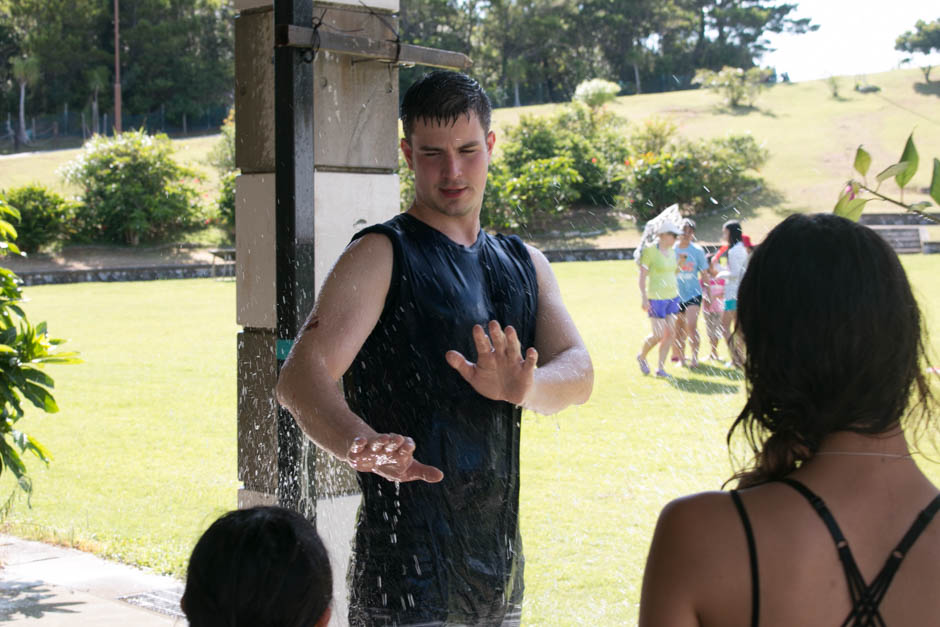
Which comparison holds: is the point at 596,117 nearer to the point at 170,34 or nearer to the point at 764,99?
the point at 764,99

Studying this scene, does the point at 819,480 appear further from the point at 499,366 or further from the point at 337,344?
the point at 337,344

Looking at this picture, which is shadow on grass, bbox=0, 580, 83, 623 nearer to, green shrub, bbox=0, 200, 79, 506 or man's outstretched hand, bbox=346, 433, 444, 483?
green shrub, bbox=0, 200, 79, 506

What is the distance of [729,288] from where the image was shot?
1059 centimetres

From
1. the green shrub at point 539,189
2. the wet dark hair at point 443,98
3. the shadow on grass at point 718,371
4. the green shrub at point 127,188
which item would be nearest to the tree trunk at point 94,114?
the green shrub at point 127,188

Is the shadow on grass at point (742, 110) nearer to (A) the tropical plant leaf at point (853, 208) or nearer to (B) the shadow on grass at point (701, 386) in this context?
(B) the shadow on grass at point (701, 386)

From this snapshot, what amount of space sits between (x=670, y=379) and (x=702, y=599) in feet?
31.5

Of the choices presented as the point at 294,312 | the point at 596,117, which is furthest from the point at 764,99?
the point at 294,312

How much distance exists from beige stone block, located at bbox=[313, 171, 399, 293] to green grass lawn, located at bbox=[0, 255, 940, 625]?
1.43 meters

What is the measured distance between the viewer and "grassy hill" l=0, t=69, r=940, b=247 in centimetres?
2603

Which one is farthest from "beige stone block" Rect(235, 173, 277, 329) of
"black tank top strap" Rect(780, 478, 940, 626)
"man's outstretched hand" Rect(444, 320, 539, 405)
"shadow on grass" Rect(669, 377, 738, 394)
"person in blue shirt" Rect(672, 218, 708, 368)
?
"person in blue shirt" Rect(672, 218, 708, 368)

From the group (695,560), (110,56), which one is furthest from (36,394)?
(110,56)

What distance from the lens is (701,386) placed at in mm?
10320

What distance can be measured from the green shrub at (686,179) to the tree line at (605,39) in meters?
12.1

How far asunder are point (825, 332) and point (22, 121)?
57.2 m
